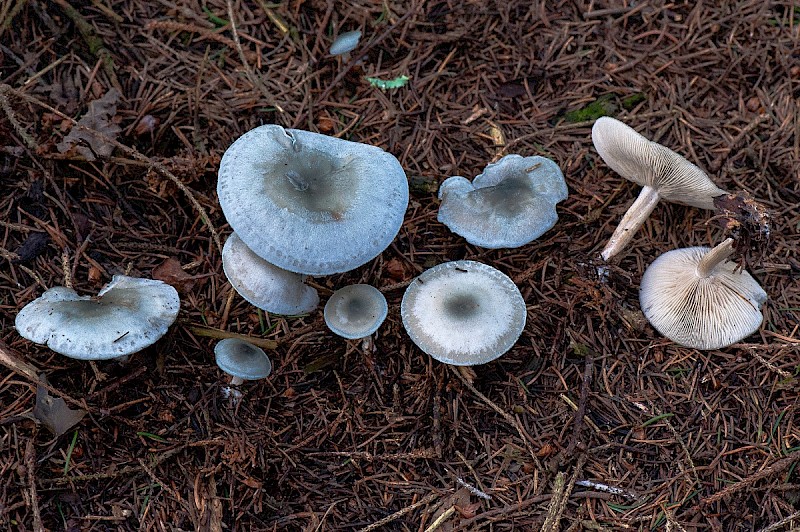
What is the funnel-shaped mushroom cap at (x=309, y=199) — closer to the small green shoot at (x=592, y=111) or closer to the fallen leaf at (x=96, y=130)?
the fallen leaf at (x=96, y=130)

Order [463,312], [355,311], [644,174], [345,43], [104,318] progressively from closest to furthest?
1. [104,318]
2. [355,311]
3. [463,312]
4. [644,174]
5. [345,43]

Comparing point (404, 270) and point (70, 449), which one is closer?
point (70, 449)

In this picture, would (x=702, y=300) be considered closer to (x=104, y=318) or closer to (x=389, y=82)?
(x=389, y=82)

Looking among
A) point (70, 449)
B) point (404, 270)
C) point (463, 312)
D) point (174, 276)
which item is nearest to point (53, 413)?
point (70, 449)

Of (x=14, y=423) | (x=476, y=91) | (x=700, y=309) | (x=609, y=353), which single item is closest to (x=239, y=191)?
(x=14, y=423)

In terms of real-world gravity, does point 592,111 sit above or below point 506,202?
above

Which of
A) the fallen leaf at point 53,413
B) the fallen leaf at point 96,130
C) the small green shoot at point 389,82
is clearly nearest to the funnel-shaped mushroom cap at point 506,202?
the small green shoot at point 389,82

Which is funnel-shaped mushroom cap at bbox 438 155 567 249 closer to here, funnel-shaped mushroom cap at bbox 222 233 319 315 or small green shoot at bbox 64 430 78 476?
funnel-shaped mushroom cap at bbox 222 233 319 315
